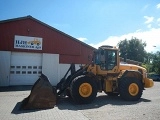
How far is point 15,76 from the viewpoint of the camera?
2152cm

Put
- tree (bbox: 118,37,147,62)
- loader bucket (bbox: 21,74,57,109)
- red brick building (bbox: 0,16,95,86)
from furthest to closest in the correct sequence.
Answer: tree (bbox: 118,37,147,62) → red brick building (bbox: 0,16,95,86) → loader bucket (bbox: 21,74,57,109)

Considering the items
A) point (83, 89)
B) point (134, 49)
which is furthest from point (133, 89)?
point (134, 49)

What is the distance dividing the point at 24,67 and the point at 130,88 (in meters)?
13.0

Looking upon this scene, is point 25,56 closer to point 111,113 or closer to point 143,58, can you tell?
point 111,113

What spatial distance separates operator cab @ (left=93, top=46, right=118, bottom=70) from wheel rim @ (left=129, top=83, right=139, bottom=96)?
160 centimetres

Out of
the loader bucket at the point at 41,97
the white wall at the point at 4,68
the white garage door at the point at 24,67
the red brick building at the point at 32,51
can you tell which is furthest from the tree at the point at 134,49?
the loader bucket at the point at 41,97

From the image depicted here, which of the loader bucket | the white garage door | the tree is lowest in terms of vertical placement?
the loader bucket

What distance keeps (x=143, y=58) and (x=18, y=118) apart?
67.8 metres

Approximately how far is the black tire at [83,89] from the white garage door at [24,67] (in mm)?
12089

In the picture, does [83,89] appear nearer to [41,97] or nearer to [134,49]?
[41,97]

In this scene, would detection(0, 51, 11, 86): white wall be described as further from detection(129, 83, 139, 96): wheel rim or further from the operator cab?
detection(129, 83, 139, 96): wheel rim

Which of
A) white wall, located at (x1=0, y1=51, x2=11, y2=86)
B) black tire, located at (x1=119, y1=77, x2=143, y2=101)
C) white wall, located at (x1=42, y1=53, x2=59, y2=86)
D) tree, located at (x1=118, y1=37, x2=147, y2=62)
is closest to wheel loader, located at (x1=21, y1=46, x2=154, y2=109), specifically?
black tire, located at (x1=119, y1=77, x2=143, y2=101)

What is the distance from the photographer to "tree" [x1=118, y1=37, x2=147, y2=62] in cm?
7125

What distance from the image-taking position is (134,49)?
239 ft
